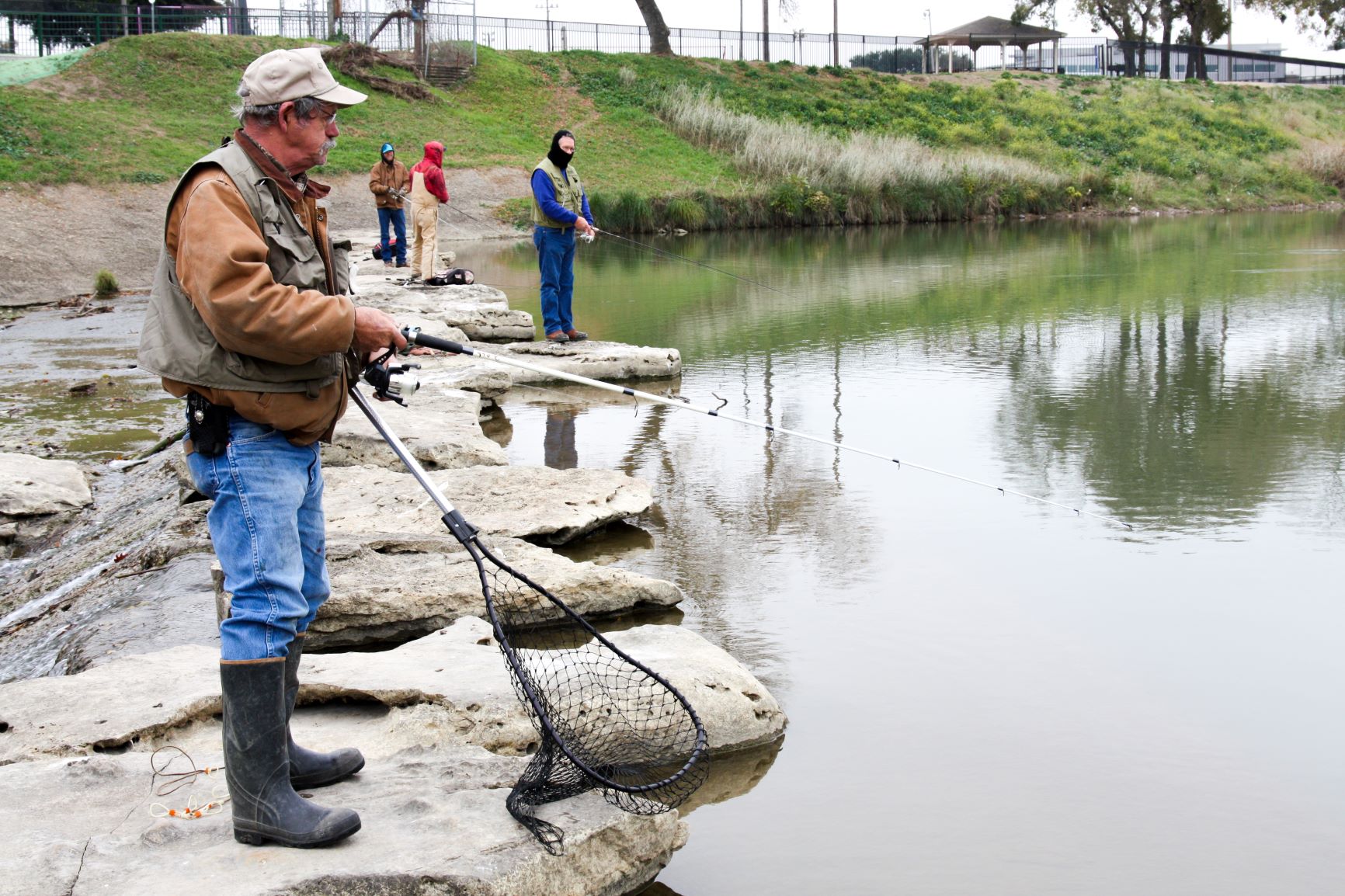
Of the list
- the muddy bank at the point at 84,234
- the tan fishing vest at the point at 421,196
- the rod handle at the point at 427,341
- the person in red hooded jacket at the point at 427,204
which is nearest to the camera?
the rod handle at the point at 427,341

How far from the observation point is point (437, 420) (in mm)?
7297

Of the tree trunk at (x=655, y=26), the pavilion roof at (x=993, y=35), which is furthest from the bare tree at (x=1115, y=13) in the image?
Result: the tree trunk at (x=655, y=26)

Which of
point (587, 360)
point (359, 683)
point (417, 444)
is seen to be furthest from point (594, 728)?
point (587, 360)

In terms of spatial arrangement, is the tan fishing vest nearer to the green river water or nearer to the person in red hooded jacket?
the person in red hooded jacket

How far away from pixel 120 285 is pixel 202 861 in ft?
56.4

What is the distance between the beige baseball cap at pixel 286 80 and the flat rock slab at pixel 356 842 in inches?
61.8

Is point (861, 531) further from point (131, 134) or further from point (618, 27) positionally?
point (618, 27)

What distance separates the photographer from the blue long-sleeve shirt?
1012 centimetres

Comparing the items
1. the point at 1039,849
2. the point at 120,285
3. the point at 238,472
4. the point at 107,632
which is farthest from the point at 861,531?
the point at 120,285

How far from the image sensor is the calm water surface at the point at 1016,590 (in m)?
3.40

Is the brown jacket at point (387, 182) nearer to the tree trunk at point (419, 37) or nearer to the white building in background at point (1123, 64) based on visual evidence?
the tree trunk at point (419, 37)

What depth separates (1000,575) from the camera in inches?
210

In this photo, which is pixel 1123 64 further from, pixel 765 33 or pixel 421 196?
pixel 421 196

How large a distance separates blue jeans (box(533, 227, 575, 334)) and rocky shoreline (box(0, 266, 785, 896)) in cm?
329
